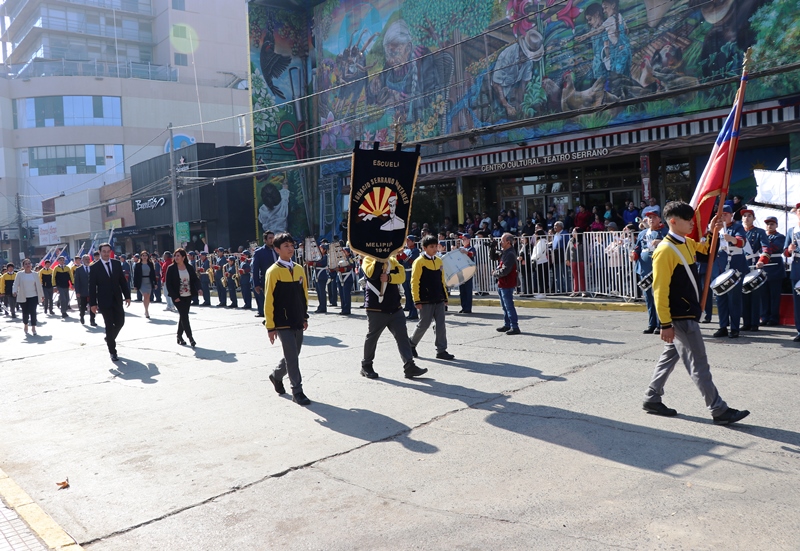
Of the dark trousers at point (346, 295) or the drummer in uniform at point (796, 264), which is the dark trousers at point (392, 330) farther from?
the dark trousers at point (346, 295)

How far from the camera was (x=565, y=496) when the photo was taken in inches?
174

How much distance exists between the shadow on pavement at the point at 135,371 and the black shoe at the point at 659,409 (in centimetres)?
640

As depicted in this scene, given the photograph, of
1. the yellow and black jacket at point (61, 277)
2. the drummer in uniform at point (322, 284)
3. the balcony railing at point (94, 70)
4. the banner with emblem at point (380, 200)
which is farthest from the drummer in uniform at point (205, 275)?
the balcony railing at point (94, 70)

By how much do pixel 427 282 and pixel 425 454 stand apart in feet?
13.8

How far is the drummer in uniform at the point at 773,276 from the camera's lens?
412 inches

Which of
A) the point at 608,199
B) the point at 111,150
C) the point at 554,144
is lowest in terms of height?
the point at 608,199

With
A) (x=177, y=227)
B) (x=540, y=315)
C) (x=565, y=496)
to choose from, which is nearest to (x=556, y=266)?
(x=540, y=315)

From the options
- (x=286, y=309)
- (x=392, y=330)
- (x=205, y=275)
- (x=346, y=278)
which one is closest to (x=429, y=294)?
(x=392, y=330)

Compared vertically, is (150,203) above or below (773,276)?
above

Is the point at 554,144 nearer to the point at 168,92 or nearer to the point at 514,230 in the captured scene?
the point at 514,230

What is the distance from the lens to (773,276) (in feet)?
35.3

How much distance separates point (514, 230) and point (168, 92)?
191ft

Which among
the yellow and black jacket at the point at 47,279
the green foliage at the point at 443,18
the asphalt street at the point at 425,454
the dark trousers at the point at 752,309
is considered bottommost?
the asphalt street at the point at 425,454

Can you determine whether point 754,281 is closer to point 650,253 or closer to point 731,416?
point 650,253
